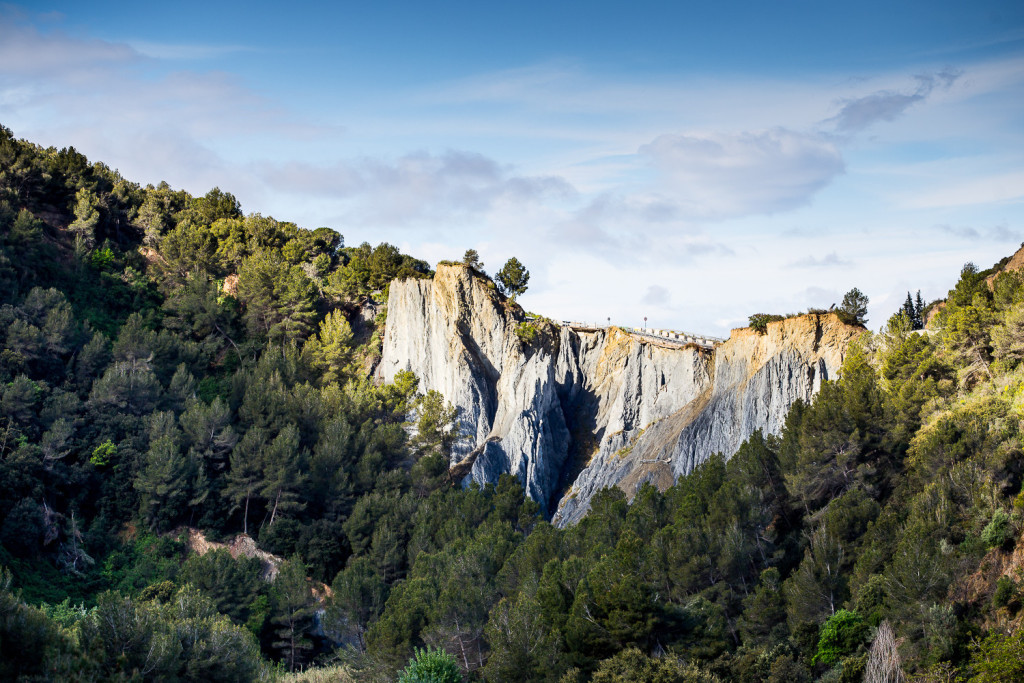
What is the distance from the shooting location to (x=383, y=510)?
52938 millimetres

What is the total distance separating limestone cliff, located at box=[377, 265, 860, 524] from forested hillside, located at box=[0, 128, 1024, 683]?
290 centimetres

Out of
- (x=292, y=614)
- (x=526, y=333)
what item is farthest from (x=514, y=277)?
(x=292, y=614)

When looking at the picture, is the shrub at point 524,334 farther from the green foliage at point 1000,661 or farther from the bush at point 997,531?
the green foliage at point 1000,661

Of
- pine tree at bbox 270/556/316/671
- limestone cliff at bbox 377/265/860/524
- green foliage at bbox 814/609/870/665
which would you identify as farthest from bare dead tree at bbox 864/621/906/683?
pine tree at bbox 270/556/316/671

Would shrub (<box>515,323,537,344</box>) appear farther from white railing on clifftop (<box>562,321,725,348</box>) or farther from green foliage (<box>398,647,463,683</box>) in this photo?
green foliage (<box>398,647,463,683</box>)

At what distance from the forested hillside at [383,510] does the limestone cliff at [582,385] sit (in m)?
2.90

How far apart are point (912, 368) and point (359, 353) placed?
39.7m

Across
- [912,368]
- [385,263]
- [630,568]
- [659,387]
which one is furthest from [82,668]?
[385,263]

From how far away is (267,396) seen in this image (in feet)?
192

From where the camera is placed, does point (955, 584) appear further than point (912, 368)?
No

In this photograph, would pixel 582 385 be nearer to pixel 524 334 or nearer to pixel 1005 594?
pixel 524 334

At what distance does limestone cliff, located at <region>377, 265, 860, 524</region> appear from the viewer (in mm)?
53062

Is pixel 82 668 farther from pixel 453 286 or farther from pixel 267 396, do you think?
pixel 453 286

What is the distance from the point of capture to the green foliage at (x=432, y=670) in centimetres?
3112
